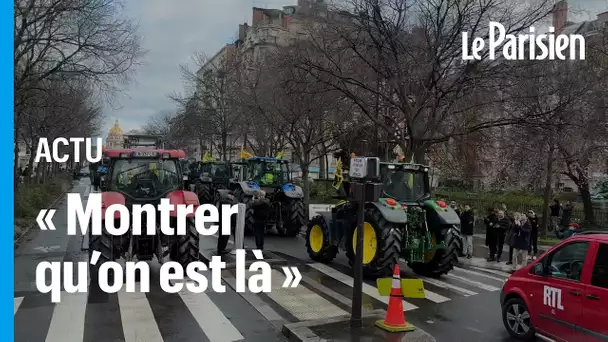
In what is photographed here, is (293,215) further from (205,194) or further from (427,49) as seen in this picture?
(205,194)

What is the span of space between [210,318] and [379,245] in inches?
161

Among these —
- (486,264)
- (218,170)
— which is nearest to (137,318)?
(486,264)

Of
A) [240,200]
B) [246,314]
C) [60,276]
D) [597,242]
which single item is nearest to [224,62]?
[240,200]

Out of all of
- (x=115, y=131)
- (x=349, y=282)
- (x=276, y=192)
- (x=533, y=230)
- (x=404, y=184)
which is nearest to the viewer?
(x=349, y=282)

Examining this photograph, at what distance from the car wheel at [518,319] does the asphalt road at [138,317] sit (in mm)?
3440

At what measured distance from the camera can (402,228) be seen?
11859 mm

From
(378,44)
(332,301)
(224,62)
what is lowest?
(332,301)

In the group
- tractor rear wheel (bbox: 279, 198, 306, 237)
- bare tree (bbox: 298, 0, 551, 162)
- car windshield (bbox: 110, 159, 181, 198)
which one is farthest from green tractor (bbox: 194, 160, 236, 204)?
car windshield (bbox: 110, 159, 181, 198)

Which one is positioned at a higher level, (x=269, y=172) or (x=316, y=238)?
(x=269, y=172)

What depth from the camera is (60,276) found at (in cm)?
1149

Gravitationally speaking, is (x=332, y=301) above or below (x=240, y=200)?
below

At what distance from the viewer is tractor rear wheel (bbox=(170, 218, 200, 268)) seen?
1109cm

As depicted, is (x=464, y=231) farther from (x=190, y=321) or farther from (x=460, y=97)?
(x=190, y=321)

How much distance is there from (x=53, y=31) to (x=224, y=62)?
80.1 ft
